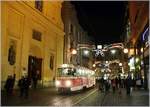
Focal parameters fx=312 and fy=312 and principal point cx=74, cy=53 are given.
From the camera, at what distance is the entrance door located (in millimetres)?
38156

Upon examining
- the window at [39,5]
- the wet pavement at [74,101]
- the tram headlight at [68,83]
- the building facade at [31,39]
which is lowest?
the wet pavement at [74,101]

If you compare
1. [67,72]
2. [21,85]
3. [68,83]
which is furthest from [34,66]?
[21,85]

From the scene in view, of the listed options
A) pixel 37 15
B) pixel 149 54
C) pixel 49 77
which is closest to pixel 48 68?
pixel 49 77

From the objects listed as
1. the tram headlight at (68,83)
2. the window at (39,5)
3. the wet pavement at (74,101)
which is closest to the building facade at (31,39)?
the window at (39,5)

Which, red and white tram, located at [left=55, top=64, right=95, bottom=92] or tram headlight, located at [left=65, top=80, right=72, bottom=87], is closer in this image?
tram headlight, located at [left=65, top=80, right=72, bottom=87]

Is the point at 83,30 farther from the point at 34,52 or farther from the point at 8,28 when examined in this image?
the point at 8,28

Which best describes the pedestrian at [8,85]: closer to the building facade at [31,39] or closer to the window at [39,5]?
the building facade at [31,39]

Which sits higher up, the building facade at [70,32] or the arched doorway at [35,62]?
the building facade at [70,32]

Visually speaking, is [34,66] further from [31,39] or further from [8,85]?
[8,85]

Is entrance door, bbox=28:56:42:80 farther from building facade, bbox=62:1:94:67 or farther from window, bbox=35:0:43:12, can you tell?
building facade, bbox=62:1:94:67

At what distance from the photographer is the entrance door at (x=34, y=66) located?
1502 inches

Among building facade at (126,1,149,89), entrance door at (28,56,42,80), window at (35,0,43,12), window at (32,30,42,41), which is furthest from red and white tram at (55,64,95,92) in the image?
window at (35,0,43,12)

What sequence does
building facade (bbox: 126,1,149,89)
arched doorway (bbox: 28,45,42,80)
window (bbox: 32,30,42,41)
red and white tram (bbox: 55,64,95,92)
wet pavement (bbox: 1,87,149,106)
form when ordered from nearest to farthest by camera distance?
1. wet pavement (bbox: 1,87,149,106)
2. red and white tram (bbox: 55,64,95,92)
3. building facade (bbox: 126,1,149,89)
4. arched doorway (bbox: 28,45,42,80)
5. window (bbox: 32,30,42,41)

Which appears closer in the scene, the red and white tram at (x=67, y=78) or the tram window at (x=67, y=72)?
the red and white tram at (x=67, y=78)
